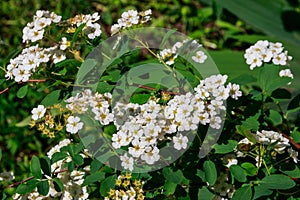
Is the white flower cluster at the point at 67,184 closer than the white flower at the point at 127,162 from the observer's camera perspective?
No

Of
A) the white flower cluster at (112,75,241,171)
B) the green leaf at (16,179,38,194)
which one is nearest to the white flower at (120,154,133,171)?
the white flower cluster at (112,75,241,171)

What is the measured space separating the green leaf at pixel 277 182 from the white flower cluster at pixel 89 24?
46 centimetres

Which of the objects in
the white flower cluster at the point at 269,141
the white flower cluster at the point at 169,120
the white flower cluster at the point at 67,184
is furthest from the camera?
the white flower cluster at the point at 67,184

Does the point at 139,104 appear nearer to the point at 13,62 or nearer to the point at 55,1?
the point at 13,62

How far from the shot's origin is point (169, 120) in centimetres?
105

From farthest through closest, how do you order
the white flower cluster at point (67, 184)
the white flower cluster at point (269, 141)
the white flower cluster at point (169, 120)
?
the white flower cluster at point (67, 184) → the white flower cluster at point (269, 141) → the white flower cluster at point (169, 120)

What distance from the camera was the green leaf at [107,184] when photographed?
1.12m

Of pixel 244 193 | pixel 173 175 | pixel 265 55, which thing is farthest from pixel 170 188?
pixel 265 55

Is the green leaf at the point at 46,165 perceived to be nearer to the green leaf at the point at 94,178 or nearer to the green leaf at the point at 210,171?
the green leaf at the point at 94,178

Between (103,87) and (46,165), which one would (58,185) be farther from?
(103,87)

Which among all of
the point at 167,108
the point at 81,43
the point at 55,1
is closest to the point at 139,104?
the point at 167,108

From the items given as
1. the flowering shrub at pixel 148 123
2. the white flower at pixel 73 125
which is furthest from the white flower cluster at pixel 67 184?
the white flower at pixel 73 125

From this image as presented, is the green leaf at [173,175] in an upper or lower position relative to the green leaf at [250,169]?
upper

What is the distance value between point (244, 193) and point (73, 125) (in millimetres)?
376
